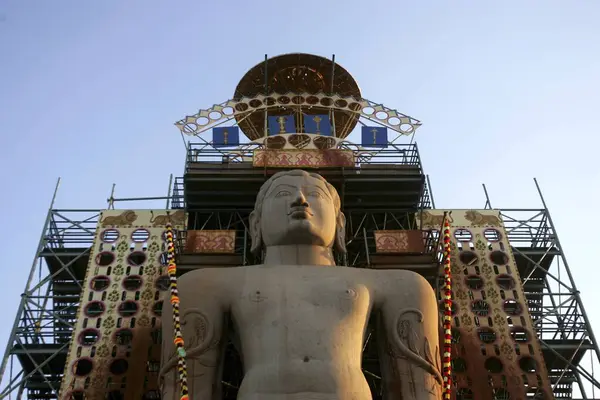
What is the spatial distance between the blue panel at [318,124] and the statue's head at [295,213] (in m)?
7.33

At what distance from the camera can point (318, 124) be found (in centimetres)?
1600

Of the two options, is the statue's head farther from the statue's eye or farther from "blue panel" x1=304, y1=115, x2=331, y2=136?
"blue panel" x1=304, y1=115, x2=331, y2=136

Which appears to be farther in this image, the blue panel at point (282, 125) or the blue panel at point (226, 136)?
the blue panel at point (282, 125)

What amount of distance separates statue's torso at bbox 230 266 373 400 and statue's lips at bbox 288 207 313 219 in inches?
25.6

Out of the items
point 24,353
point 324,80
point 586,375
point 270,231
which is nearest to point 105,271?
point 24,353

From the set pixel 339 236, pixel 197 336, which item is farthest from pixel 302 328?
pixel 339 236

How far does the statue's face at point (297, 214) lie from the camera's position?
311 inches

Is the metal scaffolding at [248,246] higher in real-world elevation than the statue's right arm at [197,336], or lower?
higher

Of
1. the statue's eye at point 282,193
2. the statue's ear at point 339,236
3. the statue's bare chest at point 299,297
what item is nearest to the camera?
the statue's bare chest at point 299,297

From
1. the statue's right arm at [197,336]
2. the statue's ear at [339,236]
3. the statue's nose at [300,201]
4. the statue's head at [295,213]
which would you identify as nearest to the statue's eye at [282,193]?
the statue's head at [295,213]

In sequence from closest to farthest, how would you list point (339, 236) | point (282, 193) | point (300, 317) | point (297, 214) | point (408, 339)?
point (300, 317), point (408, 339), point (297, 214), point (282, 193), point (339, 236)

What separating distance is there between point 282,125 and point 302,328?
9.58 m

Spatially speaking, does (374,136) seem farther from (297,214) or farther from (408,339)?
(408,339)

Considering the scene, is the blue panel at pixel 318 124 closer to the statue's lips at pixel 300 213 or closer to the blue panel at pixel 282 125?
the blue panel at pixel 282 125
